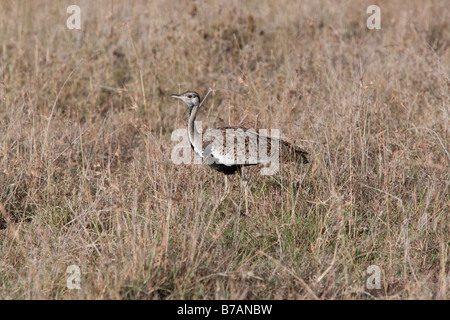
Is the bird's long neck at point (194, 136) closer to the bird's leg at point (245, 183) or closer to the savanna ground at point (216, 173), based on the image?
the savanna ground at point (216, 173)

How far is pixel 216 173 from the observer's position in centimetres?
465

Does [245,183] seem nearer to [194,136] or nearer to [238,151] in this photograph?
[238,151]

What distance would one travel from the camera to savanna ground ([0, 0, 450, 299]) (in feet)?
10.8

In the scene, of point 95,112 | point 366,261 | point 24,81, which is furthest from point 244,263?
point 24,81

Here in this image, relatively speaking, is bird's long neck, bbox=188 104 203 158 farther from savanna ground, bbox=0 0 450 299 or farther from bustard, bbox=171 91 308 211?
savanna ground, bbox=0 0 450 299

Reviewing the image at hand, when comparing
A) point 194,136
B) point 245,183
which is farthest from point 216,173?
point 245,183

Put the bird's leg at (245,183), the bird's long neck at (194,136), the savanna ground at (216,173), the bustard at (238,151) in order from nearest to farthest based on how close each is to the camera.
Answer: the savanna ground at (216,173), the bird's leg at (245,183), the bustard at (238,151), the bird's long neck at (194,136)

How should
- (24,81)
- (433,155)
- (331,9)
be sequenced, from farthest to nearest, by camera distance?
1. (331,9)
2. (24,81)
3. (433,155)

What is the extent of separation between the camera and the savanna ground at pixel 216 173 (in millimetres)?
3289

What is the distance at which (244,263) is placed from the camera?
3.49 metres

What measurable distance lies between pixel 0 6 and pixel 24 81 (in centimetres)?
139

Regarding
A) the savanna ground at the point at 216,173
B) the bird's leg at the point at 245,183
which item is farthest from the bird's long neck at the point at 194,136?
the bird's leg at the point at 245,183

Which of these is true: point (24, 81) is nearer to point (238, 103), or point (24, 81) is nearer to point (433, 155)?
point (238, 103)
